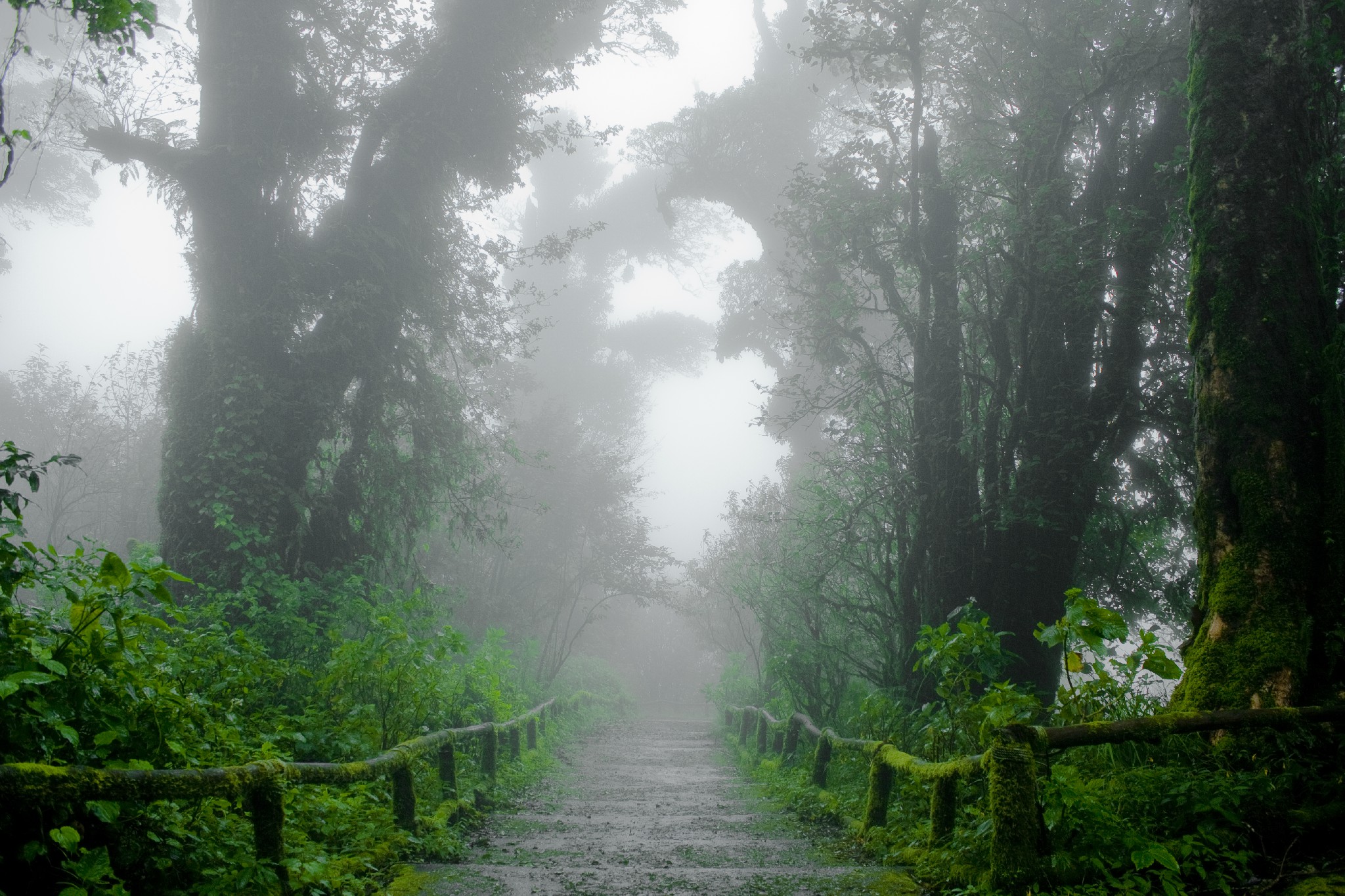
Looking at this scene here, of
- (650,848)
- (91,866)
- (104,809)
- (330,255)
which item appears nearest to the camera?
(91,866)

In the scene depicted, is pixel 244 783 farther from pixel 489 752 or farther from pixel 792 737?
pixel 792 737

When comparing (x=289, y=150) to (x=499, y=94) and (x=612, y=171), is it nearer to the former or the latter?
(x=499, y=94)

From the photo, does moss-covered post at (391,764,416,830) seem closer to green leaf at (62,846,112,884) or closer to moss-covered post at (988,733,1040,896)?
green leaf at (62,846,112,884)

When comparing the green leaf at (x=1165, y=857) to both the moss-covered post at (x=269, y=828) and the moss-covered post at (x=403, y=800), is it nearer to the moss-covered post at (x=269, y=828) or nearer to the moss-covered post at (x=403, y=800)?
the moss-covered post at (x=269, y=828)

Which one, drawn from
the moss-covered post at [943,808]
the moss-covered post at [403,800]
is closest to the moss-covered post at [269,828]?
the moss-covered post at [403,800]

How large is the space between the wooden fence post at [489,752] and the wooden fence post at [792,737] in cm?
392

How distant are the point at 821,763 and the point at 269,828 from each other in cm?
572

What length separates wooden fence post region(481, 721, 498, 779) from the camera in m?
7.43

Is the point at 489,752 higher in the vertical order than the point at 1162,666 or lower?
lower

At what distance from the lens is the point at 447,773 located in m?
5.93

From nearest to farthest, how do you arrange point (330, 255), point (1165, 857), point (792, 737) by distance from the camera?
point (1165, 857)
point (792, 737)
point (330, 255)

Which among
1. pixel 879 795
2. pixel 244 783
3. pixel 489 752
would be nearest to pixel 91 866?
pixel 244 783

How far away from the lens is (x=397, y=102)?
11648 mm

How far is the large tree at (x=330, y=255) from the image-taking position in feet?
32.8
